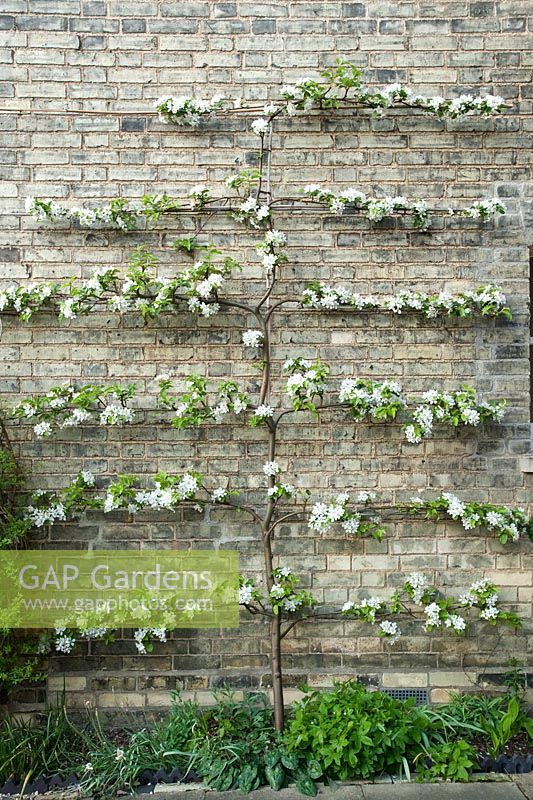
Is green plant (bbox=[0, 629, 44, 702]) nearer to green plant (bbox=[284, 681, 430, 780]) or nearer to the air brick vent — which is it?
green plant (bbox=[284, 681, 430, 780])

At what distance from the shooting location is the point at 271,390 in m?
3.37

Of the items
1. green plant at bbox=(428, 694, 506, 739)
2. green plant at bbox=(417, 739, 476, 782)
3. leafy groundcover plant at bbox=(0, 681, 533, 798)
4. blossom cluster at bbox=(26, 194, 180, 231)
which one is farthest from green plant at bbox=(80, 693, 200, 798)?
blossom cluster at bbox=(26, 194, 180, 231)

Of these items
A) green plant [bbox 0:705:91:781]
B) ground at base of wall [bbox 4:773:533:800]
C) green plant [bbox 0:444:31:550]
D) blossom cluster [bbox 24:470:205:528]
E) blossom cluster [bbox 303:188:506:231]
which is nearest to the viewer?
ground at base of wall [bbox 4:773:533:800]

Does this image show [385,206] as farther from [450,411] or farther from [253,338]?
[450,411]

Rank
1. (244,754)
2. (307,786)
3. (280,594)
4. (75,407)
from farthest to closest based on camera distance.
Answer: (75,407) → (280,594) → (244,754) → (307,786)

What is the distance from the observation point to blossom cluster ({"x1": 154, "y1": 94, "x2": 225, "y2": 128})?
3.23 metres

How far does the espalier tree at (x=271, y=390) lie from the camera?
3223mm

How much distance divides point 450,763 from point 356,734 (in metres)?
0.44

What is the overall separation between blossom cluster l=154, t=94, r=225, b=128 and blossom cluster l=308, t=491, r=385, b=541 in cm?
199

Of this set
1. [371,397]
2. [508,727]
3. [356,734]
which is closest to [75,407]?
[371,397]

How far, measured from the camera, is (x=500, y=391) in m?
3.41

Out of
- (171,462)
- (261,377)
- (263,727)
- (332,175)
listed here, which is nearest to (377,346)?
(261,377)

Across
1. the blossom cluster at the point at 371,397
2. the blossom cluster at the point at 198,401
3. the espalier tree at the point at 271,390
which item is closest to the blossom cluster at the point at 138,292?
the espalier tree at the point at 271,390

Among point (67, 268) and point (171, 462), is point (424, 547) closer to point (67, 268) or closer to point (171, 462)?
point (171, 462)
